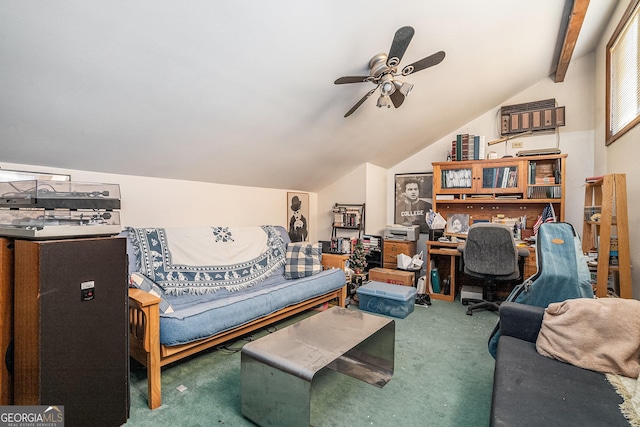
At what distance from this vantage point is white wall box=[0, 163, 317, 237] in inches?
101

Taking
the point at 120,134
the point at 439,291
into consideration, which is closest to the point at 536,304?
the point at 439,291

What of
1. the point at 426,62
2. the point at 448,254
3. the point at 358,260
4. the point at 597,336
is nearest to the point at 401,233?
the point at 448,254

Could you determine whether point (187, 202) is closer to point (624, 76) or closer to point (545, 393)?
point (545, 393)

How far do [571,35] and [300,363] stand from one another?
143 inches

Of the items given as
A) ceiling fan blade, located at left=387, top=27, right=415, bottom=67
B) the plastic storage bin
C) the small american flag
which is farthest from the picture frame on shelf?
ceiling fan blade, located at left=387, top=27, right=415, bottom=67

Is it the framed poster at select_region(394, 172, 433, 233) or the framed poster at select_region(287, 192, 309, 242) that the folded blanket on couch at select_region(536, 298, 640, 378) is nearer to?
the framed poster at select_region(394, 172, 433, 233)

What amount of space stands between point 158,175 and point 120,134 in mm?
686

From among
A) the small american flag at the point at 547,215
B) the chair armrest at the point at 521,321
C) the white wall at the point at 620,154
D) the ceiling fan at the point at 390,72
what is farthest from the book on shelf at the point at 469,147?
the chair armrest at the point at 521,321

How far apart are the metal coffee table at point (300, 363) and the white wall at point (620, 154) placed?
1987 millimetres

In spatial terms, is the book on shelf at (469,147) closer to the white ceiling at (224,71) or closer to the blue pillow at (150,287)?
the white ceiling at (224,71)

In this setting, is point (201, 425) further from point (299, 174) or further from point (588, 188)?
point (588, 188)

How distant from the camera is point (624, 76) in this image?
8.56 ft

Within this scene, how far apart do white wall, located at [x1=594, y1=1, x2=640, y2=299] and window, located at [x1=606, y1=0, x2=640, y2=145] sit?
0.11m

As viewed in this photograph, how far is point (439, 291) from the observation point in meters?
3.88
